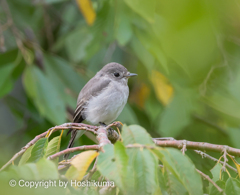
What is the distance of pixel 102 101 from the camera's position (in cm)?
324

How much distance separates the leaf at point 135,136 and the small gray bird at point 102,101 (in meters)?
1.92

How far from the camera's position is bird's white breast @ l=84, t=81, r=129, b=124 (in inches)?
125

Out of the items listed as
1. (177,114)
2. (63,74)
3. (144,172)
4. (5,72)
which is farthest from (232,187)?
(63,74)

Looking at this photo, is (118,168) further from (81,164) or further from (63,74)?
(63,74)

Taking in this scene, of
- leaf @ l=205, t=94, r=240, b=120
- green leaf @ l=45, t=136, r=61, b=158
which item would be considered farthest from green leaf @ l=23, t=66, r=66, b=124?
leaf @ l=205, t=94, r=240, b=120

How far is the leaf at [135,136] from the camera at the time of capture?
118 cm

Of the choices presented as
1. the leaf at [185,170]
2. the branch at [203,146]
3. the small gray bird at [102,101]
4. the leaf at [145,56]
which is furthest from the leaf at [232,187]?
the leaf at [145,56]

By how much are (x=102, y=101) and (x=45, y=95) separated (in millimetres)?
679

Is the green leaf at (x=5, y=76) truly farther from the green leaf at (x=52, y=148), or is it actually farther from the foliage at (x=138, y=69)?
the green leaf at (x=52, y=148)

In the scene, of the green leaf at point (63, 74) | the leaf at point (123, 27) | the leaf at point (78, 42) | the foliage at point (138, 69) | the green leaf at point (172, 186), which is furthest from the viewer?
the leaf at point (78, 42)

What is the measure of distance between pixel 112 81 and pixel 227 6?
9.25 ft

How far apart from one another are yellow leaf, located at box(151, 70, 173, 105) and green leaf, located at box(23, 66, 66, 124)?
1.31 meters

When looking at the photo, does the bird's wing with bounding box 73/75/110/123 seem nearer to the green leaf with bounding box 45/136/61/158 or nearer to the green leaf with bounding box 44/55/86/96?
the green leaf with bounding box 44/55/86/96

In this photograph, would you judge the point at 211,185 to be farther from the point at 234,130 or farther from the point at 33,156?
the point at 234,130
